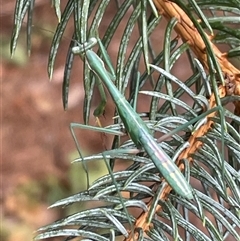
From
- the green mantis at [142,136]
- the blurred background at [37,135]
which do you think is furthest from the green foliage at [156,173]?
the blurred background at [37,135]

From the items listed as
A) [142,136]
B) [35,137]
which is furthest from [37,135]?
[142,136]

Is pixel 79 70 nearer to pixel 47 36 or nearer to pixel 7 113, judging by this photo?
pixel 47 36

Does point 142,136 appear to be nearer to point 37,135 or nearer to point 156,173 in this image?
point 156,173

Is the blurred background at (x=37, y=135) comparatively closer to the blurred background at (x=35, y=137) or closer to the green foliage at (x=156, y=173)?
the blurred background at (x=35, y=137)

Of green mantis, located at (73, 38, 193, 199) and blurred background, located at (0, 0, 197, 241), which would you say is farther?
blurred background, located at (0, 0, 197, 241)

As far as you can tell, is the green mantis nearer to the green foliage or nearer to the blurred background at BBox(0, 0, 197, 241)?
the green foliage

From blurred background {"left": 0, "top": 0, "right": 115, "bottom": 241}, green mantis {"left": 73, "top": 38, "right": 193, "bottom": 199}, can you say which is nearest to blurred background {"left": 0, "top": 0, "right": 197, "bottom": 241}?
blurred background {"left": 0, "top": 0, "right": 115, "bottom": 241}

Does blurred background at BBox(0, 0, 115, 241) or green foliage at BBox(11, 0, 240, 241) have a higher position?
green foliage at BBox(11, 0, 240, 241)
